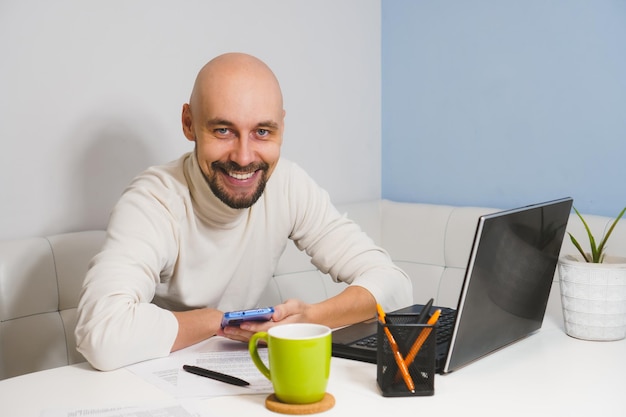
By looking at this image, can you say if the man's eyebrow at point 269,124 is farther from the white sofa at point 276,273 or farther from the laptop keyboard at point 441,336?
the white sofa at point 276,273

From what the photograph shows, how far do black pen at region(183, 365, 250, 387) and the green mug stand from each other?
0.09 m

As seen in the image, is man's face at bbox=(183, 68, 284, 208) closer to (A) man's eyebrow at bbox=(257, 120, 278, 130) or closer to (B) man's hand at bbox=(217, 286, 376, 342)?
(A) man's eyebrow at bbox=(257, 120, 278, 130)

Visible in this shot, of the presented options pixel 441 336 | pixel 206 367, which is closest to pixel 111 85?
pixel 206 367

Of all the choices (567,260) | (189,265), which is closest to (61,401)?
(189,265)

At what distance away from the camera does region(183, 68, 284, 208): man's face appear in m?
1.56

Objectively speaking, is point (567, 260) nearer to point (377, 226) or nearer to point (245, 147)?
point (245, 147)

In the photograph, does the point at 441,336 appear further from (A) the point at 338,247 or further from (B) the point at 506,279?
(A) the point at 338,247

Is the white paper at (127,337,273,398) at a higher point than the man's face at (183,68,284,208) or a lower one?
lower

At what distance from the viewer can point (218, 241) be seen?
1706 millimetres

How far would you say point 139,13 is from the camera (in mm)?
2146

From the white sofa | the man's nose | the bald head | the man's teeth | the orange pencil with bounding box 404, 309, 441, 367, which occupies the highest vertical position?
the bald head

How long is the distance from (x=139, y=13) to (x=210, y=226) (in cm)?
80

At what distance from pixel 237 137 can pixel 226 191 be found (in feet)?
0.39

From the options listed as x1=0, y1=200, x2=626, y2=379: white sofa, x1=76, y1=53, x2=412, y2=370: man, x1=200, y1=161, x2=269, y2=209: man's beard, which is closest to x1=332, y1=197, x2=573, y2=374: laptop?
x1=76, y1=53, x2=412, y2=370: man
